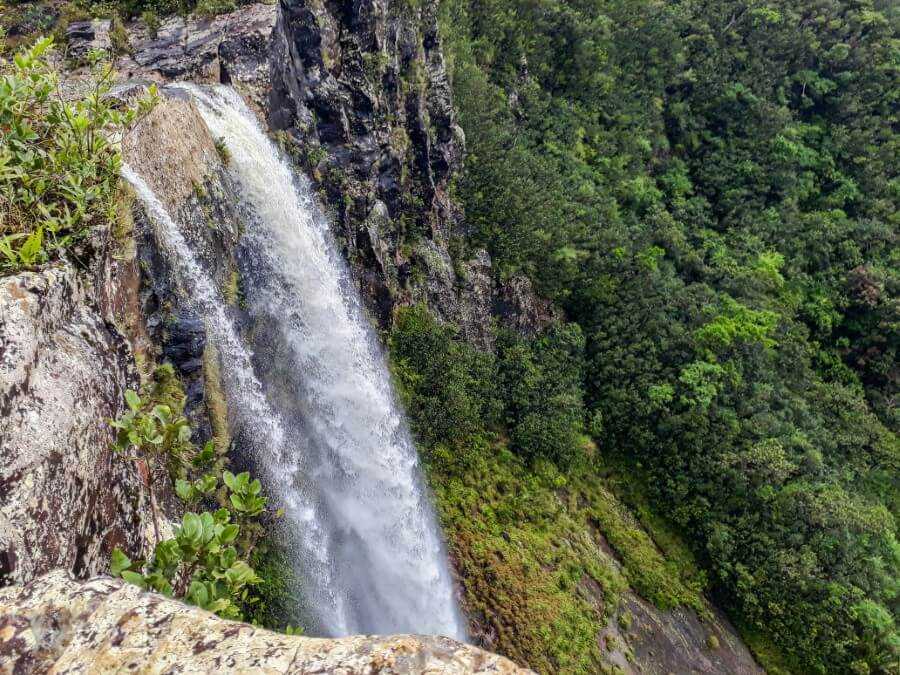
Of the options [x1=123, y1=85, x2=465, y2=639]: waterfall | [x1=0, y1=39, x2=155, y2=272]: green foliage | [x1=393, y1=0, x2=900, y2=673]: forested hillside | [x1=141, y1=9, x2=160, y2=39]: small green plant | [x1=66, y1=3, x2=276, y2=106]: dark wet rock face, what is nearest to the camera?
[x1=0, y1=39, x2=155, y2=272]: green foliage

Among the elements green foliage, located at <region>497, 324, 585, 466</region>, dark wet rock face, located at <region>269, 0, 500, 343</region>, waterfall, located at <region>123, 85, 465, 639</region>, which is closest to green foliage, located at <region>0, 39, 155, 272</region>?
waterfall, located at <region>123, 85, 465, 639</region>

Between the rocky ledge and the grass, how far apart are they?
33.3 feet

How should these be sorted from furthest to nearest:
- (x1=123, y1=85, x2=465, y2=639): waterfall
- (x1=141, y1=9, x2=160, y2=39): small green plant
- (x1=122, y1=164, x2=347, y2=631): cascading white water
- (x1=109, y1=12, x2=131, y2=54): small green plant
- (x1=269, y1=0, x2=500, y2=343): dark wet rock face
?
1. (x1=269, y1=0, x2=500, y2=343): dark wet rock face
2. (x1=141, y1=9, x2=160, y2=39): small green plant
3. (x1=109, y1=12, x2=131, y2=54): small green plant
4. (x1=123, y1=85, x2=465, y2=639): waterfall
5. (x1=122, y1=164, x2=347, y2=631): cascading white water

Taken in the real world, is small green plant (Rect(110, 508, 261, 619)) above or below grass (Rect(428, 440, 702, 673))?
above

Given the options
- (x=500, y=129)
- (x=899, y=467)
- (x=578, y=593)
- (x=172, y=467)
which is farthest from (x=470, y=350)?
(x=899, y=467)

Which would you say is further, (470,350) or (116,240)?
(470,350)

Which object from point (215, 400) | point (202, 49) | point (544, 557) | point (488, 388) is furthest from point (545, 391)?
point (202, 49)

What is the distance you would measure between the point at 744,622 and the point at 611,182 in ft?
52.9

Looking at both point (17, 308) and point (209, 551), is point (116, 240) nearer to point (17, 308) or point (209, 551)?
point (17, 308)

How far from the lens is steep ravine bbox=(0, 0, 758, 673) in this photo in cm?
175

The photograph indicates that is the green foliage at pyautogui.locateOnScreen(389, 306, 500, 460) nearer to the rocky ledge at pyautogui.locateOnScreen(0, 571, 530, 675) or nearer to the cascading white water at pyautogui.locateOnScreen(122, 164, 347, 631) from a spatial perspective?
the cascading white water at pyautogui.locateOnScreen(122, 164, 347, 631)

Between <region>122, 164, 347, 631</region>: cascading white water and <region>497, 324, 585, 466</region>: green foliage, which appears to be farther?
<region>497, 324, 585, 466</region>: green foliage

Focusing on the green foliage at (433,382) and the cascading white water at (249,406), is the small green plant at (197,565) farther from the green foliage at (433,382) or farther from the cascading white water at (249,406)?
the green foliage at (433,382)

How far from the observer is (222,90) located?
28.3 ft
